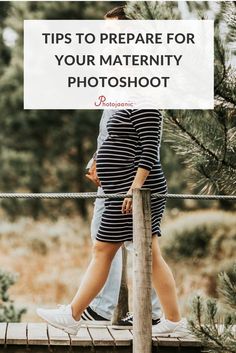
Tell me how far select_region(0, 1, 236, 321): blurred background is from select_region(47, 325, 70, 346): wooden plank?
8.42ft

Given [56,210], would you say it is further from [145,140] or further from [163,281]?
[145,140]

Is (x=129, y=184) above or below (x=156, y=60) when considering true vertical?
below

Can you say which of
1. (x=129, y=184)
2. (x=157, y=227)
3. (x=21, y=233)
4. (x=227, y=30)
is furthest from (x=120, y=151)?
(x=21, y=233)

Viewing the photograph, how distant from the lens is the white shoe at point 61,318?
147 inches

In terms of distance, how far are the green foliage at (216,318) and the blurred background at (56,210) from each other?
11.2 feet

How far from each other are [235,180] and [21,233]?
454 inches

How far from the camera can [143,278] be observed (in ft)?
11.9

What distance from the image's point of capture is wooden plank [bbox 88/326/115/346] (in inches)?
151

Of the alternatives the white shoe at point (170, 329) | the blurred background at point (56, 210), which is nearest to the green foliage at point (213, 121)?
the white shoe at point (170, 329)

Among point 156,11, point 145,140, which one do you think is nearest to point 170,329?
point 145,140

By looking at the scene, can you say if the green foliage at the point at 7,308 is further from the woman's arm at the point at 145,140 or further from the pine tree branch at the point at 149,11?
the pine tree branch at the point at 149,11

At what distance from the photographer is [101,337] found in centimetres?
391

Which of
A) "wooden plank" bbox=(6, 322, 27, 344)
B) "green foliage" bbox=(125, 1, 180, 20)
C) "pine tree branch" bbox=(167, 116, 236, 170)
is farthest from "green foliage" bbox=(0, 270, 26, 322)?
"green foliage" bbox=(125, 1, 180, 20)

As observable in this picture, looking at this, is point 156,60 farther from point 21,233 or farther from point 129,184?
point 21,233
